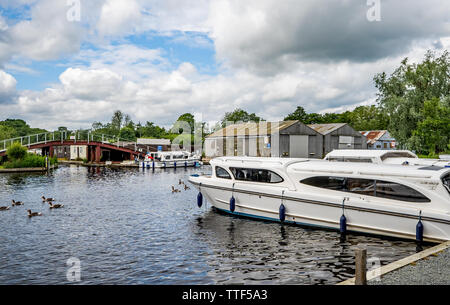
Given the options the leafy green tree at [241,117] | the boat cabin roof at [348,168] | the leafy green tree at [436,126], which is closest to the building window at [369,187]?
the boat cabin roof at [348,168]

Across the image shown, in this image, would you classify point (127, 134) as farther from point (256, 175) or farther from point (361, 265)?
point (361, 265)

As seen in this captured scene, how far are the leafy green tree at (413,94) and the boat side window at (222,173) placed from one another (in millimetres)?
32350

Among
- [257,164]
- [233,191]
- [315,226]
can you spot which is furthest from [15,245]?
[315,226]

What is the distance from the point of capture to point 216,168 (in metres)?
19.3

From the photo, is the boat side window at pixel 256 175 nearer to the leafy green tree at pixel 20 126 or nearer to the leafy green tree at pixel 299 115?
the leafy green tree at pixel 299 115

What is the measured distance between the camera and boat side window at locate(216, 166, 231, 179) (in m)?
18.6

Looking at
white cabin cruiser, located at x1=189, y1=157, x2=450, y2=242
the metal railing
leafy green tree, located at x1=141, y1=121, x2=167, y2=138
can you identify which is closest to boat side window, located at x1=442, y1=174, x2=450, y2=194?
white cabin cruiser, located at x1=189, y1=157, x2=450, y2=242

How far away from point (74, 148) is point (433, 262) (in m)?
83.0

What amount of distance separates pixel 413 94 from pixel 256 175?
36.0 m

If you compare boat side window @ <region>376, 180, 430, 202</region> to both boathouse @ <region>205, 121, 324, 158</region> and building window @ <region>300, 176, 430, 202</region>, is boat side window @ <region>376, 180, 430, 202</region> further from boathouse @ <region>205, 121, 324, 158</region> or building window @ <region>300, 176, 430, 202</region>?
boathouse @ <region>205, 121, 324, 158</region>

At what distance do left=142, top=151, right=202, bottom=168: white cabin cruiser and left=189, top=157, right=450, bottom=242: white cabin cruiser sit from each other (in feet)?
125

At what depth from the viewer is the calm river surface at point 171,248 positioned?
412 inches

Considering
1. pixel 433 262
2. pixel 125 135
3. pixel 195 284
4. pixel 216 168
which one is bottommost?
pixel 195 284
